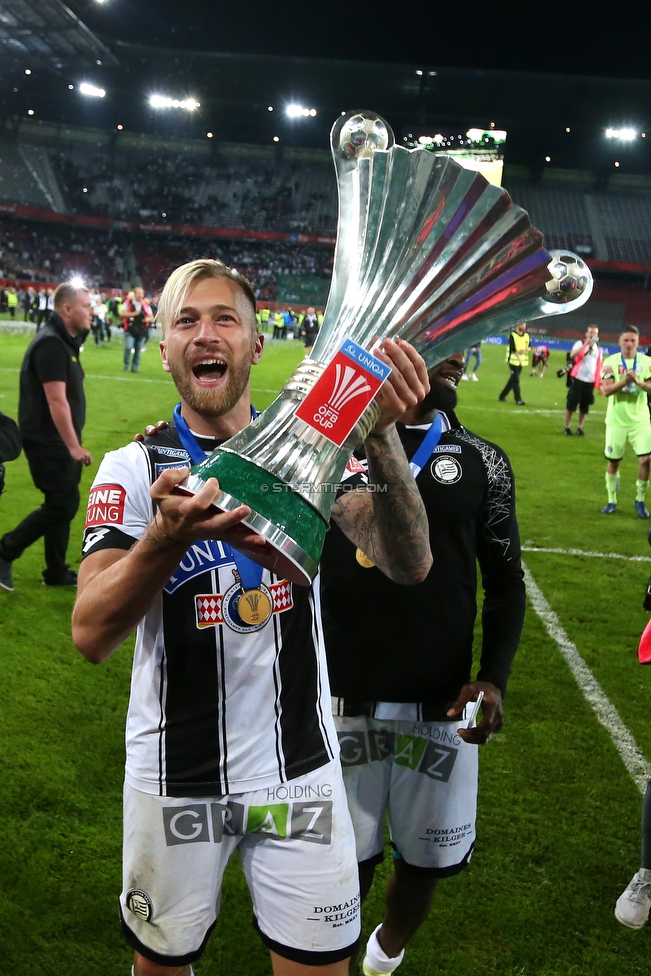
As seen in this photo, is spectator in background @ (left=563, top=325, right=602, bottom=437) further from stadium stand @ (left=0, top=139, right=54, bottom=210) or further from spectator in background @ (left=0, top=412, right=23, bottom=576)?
stadium stand @ (left=0, top=139, right=54, bottom=210)

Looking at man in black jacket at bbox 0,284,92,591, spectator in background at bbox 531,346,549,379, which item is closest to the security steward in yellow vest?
spectator in background at bbox 531,346,549,379

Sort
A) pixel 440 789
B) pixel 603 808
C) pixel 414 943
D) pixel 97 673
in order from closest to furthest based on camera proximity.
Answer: pixel 440 789, pixel 414 943, pixel 603 808, pixel 97 673

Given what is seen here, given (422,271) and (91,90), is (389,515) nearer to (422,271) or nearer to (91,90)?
(422,271)

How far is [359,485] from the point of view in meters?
2.14

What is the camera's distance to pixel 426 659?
2.50 m

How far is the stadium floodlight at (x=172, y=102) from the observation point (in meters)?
50.6

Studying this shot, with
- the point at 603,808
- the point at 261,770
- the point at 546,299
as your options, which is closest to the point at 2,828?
the point at 261,770

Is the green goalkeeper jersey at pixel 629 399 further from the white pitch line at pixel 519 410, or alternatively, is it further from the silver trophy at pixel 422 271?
the silver trophy at pixel 422 271

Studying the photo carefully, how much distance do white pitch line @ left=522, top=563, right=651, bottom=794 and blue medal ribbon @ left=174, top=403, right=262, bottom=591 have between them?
122 inches

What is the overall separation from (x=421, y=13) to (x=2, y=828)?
43.6m

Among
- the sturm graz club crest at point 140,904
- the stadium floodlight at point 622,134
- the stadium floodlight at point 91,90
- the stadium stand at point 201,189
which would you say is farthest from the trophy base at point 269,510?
the stadium floodlight at point 622,134

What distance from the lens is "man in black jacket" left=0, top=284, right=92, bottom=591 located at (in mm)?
5754

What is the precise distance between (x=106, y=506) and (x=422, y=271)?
856 millimetres

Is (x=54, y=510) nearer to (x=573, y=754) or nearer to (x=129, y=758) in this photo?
(x=573, y=754)
